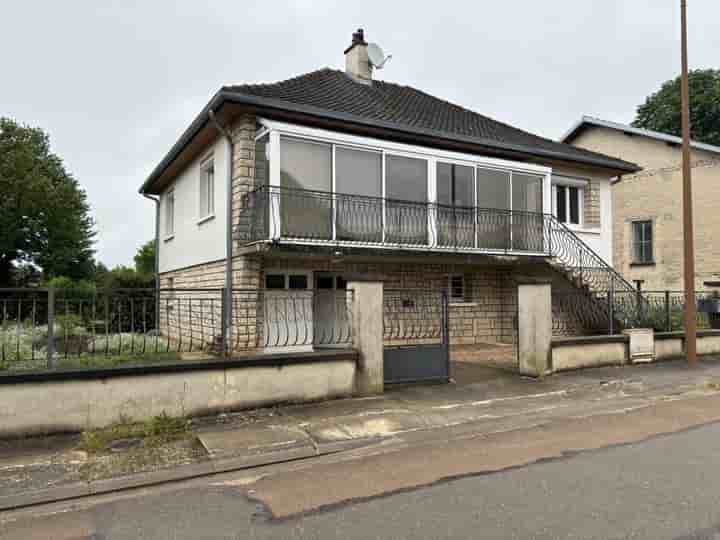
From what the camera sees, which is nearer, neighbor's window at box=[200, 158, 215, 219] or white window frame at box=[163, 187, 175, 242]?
neighbor's window at box=[200, 158, 215, 219]

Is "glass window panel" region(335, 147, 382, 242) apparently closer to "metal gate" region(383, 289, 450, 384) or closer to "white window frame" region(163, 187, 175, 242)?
"metal gate" region(383, 289, 450, 384)

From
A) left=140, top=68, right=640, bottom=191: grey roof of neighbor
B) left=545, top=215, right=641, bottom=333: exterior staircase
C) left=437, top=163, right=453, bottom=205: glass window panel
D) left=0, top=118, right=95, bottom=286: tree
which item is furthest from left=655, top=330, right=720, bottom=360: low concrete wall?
left=0, top=118, right=95, bottom=286: tree

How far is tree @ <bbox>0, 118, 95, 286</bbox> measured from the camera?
3228 centimetres

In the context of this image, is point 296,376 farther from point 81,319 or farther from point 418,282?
point 418,282

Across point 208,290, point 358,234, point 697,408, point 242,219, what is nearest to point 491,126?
point 358,234

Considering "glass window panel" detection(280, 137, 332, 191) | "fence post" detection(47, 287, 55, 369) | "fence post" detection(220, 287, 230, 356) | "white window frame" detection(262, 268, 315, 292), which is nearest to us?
"fence post" detection(47, 287, 55, 369)

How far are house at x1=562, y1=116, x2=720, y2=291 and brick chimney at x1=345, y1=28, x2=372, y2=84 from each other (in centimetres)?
1035

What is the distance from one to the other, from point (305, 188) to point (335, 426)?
563 centimetres

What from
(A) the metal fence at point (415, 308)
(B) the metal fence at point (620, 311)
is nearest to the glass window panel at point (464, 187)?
(B) the metal fence at point (620, 311)

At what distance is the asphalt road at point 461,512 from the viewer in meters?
3.45

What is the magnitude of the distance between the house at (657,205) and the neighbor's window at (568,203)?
4.15 meters

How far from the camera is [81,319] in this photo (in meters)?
6.16

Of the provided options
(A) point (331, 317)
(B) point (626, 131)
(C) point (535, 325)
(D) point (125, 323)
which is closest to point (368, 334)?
(A) point (331, 317)

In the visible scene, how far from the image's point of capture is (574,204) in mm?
15945
